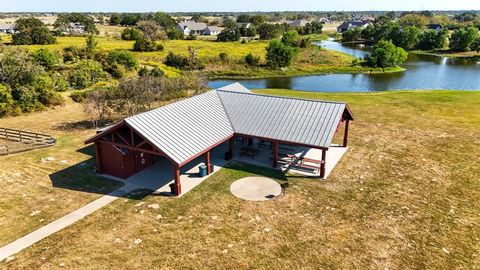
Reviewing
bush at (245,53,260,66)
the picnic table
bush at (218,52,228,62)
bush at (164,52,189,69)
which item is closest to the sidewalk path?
the picnic table

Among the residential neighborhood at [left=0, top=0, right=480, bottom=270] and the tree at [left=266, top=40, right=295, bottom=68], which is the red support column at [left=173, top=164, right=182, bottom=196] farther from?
the tree at [left=266, top=40, right=295, bottom=68]

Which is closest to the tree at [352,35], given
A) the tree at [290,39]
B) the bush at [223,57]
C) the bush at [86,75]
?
the tree at [290,39]

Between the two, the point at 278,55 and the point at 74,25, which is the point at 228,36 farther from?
the point at 74,25

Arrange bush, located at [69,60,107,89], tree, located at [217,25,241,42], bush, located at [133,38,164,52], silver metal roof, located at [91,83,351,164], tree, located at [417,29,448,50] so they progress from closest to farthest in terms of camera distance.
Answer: silver metal roof, located at [91,83,351,164], bush, located at [69,60,107,89], bush, located at [133,38,164,52], tree, located at [417,29,448,50], tree, located at [217,25,241,42]

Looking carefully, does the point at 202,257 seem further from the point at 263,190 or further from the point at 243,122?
the point at 243,122

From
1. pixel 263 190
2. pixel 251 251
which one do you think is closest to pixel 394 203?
pixel 263 190

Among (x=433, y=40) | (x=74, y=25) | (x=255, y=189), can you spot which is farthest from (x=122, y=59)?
(x=433, y=40)

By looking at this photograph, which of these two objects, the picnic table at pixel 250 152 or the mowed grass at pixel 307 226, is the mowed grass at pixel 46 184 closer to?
the mowed grass at pixel 307 226
